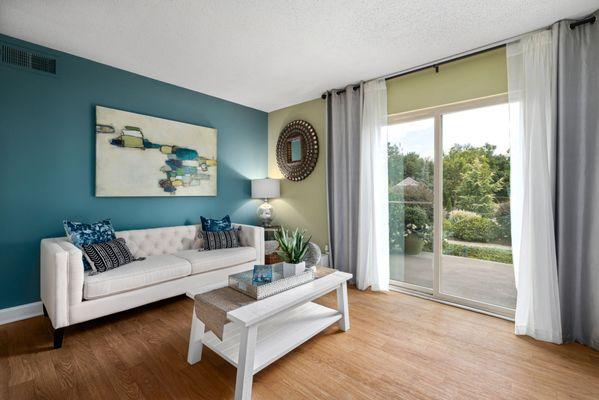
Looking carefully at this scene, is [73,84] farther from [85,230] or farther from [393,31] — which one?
[393,31]

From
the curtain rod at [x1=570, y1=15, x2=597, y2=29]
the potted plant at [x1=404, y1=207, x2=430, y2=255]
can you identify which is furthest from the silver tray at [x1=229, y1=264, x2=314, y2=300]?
the curtain rod at [x1=570, y1=15, x2=597, y2=29]

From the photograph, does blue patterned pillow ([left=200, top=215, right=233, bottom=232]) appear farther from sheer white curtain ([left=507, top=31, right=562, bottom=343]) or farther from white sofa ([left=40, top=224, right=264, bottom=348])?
sheer white curtain ([left=507, top=31, right=562, bottom=343])

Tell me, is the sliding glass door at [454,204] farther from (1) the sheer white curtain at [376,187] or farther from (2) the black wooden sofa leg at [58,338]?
(2) the black wooden sofa leg at [58,338]

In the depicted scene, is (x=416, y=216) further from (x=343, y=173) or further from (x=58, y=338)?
(x=58, y=338)

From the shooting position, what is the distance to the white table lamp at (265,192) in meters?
4.19

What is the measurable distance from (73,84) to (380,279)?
12.7 feet

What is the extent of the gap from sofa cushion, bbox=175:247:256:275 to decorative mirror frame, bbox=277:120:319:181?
139cm

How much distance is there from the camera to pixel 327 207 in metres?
3.71

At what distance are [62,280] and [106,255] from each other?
415mm

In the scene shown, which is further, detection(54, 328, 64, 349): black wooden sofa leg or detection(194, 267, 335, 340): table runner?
detection(54, 328, 64, 349): black wooden sofa leg

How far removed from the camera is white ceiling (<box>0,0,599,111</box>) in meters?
1.99

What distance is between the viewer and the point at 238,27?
7.33 ft

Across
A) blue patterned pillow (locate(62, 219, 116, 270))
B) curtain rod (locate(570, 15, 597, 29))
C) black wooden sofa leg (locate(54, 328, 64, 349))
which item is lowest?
black wooden sofa leg (locate(54, 328, 64, 349))

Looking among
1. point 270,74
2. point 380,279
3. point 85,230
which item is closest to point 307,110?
point 270,74
